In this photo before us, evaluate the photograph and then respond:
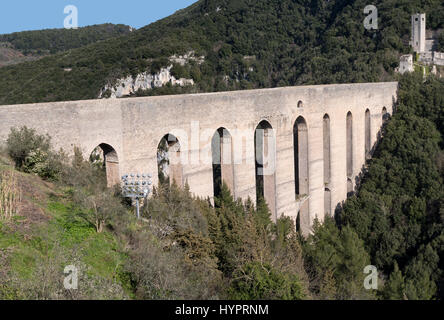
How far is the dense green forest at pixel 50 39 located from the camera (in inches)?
2488

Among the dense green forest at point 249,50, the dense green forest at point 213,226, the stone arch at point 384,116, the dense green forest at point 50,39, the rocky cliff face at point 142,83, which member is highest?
the dense green forest at point 50,39

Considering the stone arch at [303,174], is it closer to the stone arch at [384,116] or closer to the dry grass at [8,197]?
the stone arch at [384,116]

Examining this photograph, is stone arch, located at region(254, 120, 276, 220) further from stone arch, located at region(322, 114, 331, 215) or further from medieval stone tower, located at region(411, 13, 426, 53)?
medieval stone tower, located at region(411, 13, 426, 53)

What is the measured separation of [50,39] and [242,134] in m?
57.2

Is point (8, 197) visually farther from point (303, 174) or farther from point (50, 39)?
point (50, 39)

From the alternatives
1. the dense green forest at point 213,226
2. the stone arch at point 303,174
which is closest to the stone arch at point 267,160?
the dense green forest at point 213,226

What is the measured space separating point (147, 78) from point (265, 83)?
14.1m

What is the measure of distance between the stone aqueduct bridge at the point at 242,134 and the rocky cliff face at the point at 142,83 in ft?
48.0

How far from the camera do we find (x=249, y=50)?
52406mm

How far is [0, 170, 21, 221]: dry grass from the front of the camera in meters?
8.89

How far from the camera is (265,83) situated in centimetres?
4809

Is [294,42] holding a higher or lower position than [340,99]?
higher
